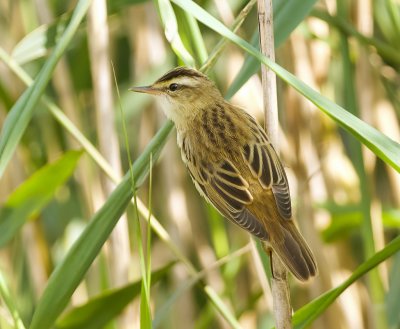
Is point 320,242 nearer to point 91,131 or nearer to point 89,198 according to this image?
point 89,198

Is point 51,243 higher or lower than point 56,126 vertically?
lower

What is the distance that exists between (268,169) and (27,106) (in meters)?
0.98

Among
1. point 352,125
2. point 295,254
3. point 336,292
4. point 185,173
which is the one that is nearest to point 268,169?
point 295,254

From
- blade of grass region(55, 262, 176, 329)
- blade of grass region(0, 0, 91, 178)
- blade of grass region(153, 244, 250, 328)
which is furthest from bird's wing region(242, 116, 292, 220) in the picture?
blade of grass region(0, 0, 91, 178)

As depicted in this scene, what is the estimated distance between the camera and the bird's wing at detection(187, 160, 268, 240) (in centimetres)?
278

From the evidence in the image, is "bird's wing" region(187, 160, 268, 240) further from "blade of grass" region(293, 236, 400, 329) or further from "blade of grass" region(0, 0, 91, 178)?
"blade of grass" region(0, 0, 91, 178)

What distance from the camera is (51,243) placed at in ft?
15.4

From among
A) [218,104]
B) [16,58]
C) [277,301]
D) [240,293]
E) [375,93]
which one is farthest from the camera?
[240,293]

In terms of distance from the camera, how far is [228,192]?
2924 millimetres

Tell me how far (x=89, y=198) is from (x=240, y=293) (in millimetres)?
1197

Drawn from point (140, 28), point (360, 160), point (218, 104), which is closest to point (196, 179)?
point (218, 104)

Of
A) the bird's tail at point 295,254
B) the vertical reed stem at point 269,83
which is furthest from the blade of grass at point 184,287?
the vertical reed stem at point 269,83

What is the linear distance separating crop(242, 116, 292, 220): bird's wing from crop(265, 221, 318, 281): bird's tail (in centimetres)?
10

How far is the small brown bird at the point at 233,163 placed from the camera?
270cm
